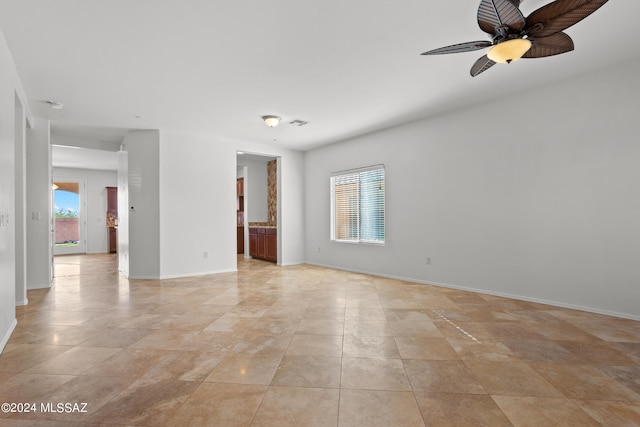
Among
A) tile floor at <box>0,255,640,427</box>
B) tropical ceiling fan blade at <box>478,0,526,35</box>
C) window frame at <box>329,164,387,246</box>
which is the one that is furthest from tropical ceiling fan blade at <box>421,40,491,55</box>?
window frame at <box>329,164,387,246</box>

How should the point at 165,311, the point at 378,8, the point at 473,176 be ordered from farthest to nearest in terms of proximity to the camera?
the point at 473,176 < the point at 165,311 < the point at 378,8

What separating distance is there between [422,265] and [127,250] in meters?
5.27

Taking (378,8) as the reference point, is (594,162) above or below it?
below

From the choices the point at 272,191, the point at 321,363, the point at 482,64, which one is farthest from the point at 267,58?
the point at 272,191

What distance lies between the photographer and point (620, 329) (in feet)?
10.4

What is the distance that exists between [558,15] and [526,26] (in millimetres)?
186

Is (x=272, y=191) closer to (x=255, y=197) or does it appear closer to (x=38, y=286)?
(x=255, y=197)

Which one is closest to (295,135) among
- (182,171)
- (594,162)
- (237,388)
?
(182,171)

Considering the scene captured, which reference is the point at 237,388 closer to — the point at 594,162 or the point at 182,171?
the point at 594,162

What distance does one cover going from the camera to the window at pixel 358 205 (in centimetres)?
621

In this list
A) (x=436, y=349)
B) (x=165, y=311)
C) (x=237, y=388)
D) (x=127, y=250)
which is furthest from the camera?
(x=127, y=250)

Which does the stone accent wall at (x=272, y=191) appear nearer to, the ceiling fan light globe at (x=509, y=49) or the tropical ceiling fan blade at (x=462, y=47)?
the tropical ceiling fan blade at (x=462, y=47)

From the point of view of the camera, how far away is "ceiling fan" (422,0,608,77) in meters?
2.10

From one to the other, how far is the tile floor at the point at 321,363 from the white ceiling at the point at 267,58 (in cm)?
267
